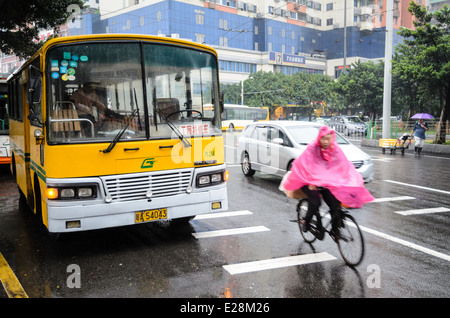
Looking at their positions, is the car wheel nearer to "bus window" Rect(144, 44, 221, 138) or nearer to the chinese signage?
"bus window" Rect(144, 44, 221, 138)

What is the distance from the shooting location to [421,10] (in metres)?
19.8

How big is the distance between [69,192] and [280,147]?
6.52 metres

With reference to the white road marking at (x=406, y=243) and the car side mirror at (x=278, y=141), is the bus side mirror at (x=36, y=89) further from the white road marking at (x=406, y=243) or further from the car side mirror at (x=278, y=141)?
the car side mirror at (x=278, y=141)

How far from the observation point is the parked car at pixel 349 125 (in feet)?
118

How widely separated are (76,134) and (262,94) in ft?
188

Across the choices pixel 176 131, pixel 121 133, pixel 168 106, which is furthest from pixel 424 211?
pixel 121 133

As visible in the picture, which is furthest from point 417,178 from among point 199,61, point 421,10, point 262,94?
point 262,94

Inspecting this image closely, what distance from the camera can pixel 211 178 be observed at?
6031mm

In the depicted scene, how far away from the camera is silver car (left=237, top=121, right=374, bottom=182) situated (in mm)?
10047

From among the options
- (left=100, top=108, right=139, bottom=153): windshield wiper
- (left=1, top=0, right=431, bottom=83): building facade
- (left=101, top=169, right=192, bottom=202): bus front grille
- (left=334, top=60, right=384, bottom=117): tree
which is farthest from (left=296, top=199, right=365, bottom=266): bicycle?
(left=1, top=0, right=431, bottom=83): building facade

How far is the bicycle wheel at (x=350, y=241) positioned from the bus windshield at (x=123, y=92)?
226 cm

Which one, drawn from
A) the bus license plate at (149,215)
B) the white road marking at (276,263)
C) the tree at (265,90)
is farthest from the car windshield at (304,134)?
the tree at (265,90)

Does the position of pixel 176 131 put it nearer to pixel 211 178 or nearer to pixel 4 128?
pixel 211 178

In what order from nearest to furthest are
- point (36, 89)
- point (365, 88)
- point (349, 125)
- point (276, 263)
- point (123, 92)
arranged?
point (276, 263), point (36, 89), point (123, 92), point (349, 125), point (365, 88)
